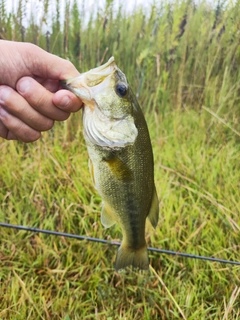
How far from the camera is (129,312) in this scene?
198 centimetres

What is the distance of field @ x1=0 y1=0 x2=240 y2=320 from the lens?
2078 millimetres

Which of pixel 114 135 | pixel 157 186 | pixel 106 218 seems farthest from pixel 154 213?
pixel 157 186

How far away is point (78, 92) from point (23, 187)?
1.49m

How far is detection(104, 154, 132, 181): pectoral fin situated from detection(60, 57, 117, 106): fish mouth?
210 millimetres

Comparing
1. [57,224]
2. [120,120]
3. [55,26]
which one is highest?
[120,120]

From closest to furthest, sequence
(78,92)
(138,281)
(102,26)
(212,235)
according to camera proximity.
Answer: (78,92) → (138,281) → (212,235) → (102,26)

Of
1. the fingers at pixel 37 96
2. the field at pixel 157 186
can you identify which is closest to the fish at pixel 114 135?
the fingers at pixel 37 96

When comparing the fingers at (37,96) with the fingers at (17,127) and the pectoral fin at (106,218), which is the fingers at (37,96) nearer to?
the fingers at (17,127)

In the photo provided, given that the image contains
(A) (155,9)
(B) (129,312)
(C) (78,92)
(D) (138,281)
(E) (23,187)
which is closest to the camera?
Result: (C) (78,92)

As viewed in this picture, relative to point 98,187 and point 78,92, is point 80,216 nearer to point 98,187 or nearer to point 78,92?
point 98,187

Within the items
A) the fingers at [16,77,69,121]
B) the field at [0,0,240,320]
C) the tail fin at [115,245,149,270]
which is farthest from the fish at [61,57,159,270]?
the field at [0,0,240,320]

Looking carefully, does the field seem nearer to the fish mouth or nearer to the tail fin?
the tail fin

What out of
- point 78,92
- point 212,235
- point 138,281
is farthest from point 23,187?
point 78,92

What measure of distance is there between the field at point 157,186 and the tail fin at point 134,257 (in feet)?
1.39
